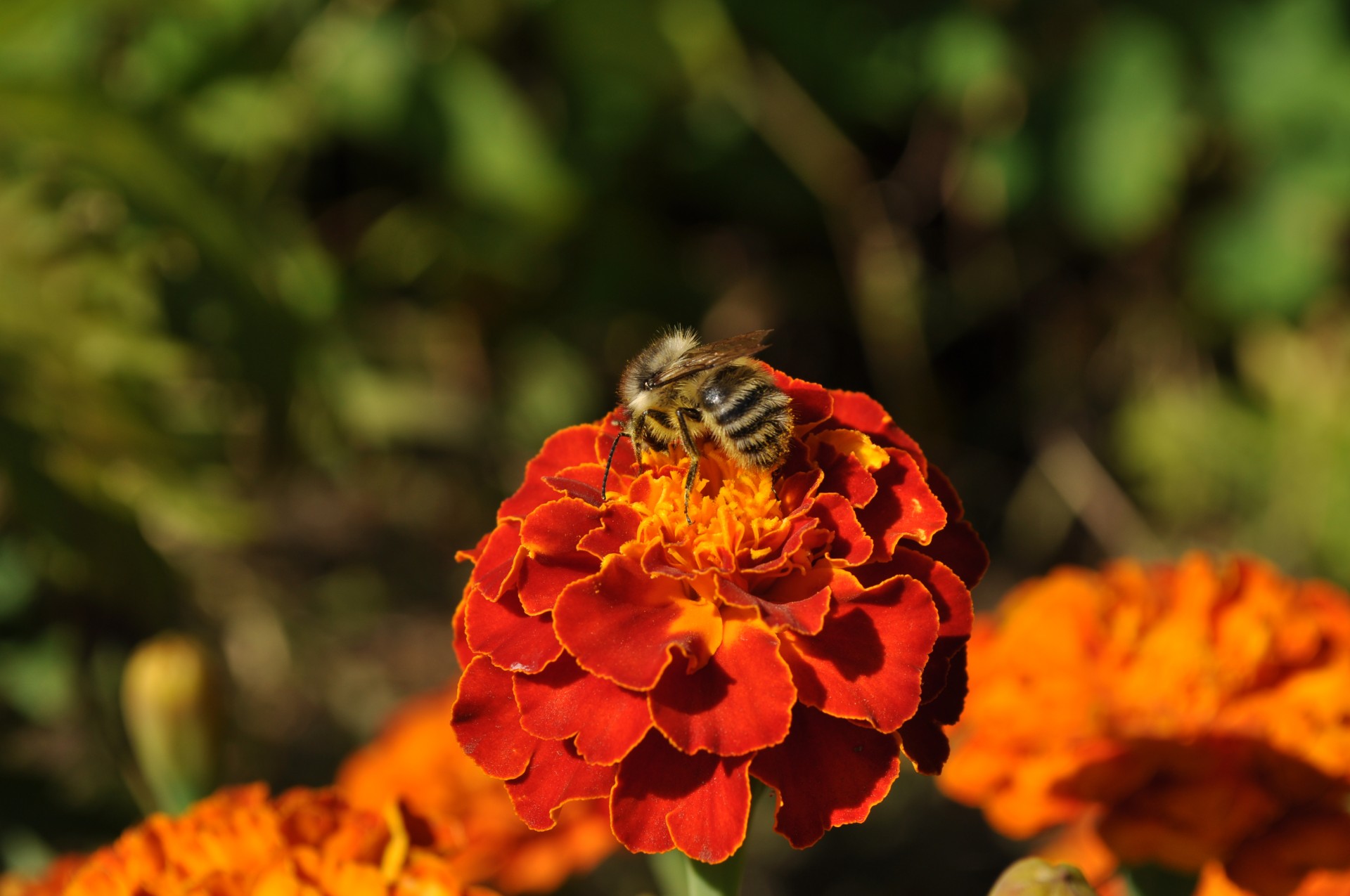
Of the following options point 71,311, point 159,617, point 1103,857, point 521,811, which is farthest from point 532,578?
point 71,311

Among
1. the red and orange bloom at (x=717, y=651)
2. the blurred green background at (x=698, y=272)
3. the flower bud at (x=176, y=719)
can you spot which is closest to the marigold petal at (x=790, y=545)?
Answer: the red and orange bloom at (x=717, y=651)

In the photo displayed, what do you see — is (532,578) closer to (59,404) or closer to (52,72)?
(59,404)

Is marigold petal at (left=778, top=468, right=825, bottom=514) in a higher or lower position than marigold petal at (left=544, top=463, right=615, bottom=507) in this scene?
lower

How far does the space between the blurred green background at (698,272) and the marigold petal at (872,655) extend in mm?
1328

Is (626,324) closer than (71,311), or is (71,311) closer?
(71,311)

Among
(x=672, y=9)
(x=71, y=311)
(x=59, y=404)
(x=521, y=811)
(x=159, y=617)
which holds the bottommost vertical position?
(x=521, y=811)

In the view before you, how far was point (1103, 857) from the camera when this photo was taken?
1.20m

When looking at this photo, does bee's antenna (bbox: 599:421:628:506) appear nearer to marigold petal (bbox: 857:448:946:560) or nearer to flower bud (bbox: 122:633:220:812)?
marigold petal (bbox: 857:448:946:560)

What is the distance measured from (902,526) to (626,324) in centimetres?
246

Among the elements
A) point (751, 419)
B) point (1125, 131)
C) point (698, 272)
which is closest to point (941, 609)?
point (751, 419)

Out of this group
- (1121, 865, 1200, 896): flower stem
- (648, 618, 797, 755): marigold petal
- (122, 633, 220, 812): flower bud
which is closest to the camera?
(648, 618, 797, 755): marigold petal

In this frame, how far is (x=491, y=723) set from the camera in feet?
2.47

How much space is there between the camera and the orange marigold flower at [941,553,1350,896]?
37.9 inches

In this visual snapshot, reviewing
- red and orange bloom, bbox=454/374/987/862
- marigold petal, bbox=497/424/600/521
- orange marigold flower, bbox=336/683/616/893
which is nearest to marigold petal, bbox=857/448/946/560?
red and orange bloom, bbox=454/374/987/862
